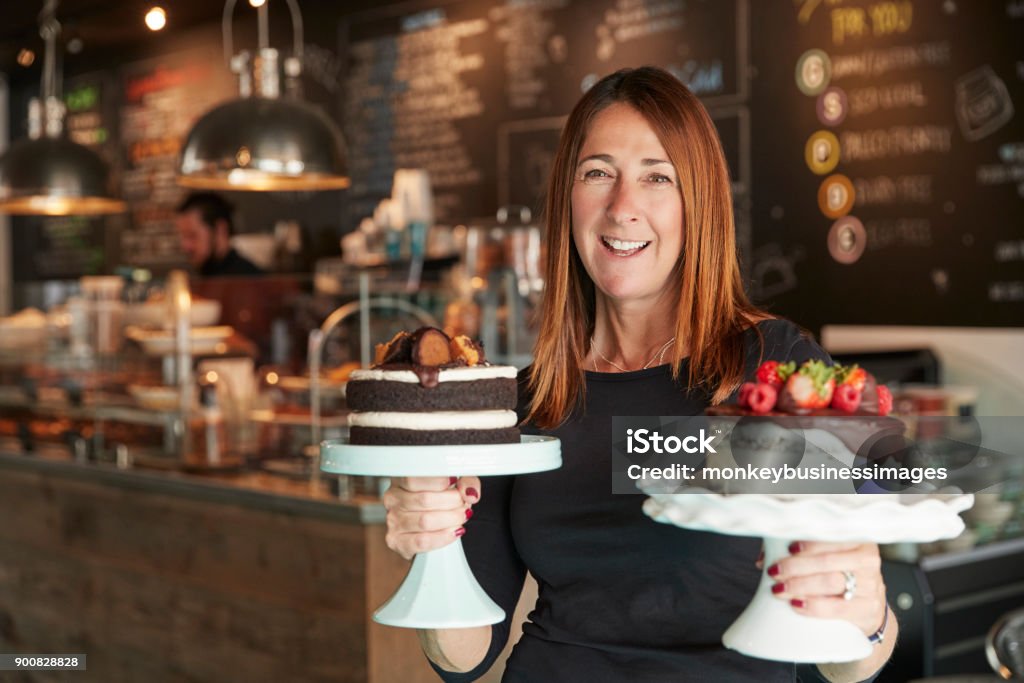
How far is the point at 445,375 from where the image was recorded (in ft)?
5.64

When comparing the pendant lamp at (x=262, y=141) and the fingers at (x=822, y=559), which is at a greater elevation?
the pendant lamp at (x=262, y=141)

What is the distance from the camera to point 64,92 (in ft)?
31.4

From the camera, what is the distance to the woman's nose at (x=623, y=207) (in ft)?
5.52

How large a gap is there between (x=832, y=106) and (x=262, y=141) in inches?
92.6

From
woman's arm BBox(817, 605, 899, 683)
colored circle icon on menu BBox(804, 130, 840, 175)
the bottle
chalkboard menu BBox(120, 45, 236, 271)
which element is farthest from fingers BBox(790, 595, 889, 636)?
chalkboard menu BBox(120, 45, 236, 271)

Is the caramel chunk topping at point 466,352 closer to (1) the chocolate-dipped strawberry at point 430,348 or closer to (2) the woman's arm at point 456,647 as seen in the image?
(1) the chocolate-dipped strawberry at point 430,348

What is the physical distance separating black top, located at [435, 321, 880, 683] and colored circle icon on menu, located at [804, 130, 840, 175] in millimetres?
3477

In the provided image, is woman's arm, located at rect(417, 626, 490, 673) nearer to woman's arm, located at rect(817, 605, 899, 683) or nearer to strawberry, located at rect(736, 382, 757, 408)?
woman's arm, located at rect(817, 605, 899, 683)

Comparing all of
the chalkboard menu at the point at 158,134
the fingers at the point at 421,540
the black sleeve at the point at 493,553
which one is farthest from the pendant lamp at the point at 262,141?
the chalkboard menu at the point at 158,134

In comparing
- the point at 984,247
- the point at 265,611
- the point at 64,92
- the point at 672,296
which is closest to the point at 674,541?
the point at 672,296

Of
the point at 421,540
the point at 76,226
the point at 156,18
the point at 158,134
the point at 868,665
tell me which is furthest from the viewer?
the point at 76,226

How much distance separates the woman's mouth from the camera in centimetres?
171

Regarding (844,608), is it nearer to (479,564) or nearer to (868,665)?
(868,665)

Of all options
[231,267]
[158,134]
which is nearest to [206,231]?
[231,267]
